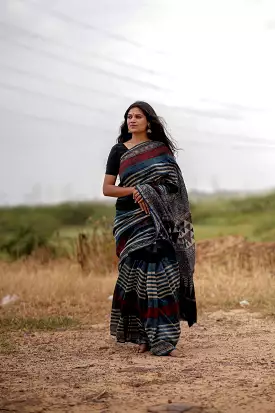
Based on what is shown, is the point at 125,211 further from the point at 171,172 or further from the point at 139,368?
the point at 139,368

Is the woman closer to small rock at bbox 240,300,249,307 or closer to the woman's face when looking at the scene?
the woman's face

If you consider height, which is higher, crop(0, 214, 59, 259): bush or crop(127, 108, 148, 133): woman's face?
crop(127, 108, 148, 133): woman's face

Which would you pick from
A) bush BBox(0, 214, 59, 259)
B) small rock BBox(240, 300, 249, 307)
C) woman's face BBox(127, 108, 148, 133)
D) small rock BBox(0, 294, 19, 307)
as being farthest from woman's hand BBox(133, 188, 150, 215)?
bush BBox(0, 214, 59, 259)

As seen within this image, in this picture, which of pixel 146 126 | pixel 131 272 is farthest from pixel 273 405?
pixel 146 126

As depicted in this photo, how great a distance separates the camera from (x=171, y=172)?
6031 mm

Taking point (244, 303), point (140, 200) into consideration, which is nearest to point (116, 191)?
point (140, 200)

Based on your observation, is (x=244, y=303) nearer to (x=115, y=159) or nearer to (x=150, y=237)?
(x=150, y=237)

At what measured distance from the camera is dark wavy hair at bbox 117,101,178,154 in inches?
237

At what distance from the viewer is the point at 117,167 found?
6.06 meters

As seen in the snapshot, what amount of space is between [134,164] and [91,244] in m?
5.43

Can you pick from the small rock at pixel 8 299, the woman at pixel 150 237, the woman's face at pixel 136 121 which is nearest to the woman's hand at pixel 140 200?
the woman at pixel 150 237

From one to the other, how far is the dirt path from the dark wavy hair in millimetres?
1672

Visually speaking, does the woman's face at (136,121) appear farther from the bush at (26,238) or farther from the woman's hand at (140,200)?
the bush at (26,238)

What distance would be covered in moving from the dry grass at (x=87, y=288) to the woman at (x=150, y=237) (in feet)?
6.23
